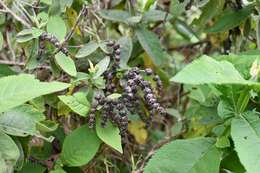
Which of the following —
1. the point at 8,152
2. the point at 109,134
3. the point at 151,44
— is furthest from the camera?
the point at 151,44

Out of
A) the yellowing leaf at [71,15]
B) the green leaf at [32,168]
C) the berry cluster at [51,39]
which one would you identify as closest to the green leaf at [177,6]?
the yellowing leaf at [71,15]

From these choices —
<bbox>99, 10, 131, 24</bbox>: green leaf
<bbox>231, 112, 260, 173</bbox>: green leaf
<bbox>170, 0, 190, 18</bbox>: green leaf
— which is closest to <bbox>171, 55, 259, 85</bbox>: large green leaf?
<bbox>231, 112, 260, 173</bbox>: green leaf

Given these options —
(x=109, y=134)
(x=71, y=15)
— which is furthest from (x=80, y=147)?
(x=71, y=15)

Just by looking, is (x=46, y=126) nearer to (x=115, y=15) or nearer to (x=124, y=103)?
(x=124, y=103)

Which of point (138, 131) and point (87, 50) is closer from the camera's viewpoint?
point (87, 50)

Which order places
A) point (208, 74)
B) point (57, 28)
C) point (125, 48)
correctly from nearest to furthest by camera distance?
point (208, 74) → point (57, 28) → point (125, 48)

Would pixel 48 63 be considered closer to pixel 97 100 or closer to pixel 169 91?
pixel 97 100

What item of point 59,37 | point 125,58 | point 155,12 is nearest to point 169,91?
point 155,12

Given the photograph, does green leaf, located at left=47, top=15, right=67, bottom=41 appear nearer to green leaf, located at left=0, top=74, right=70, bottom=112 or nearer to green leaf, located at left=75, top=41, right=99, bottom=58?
green leaf, located at left=75, top=41, right=99, bottom=58
